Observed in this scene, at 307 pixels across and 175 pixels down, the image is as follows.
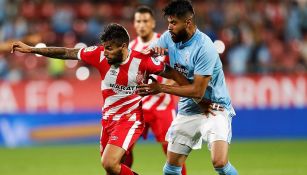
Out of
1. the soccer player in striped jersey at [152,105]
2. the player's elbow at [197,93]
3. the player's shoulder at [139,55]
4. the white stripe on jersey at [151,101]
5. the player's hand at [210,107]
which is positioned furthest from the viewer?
the white stripe on jersey at [151,101]

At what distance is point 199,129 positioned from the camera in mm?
7930

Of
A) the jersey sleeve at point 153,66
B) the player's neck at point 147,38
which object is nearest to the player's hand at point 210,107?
the jersey sleeve at point 153,66

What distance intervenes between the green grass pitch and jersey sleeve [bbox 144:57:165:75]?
351 cm

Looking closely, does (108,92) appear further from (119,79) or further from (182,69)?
(182,69)

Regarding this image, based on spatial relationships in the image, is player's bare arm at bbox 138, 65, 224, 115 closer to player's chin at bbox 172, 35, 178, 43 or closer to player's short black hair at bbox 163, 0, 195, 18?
player's chin at bbox 172, 35, 178, 43

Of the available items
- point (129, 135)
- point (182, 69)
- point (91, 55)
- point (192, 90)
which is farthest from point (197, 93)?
point (91, 55)

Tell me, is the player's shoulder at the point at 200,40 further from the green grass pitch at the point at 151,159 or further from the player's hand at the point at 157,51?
the green grass pitch at the point at 151,159

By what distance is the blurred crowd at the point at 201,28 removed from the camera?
15.5 metres

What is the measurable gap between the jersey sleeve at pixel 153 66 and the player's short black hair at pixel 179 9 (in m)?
0.54

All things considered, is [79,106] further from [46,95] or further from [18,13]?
[18,13]

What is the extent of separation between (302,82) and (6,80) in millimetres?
6505

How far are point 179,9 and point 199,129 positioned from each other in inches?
55.7

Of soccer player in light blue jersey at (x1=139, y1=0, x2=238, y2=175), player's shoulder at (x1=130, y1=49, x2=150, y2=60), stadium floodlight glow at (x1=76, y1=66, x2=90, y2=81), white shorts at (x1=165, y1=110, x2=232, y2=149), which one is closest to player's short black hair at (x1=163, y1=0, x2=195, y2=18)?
soccer player in light blue jersey at (x1=139, y1=0, x2=238, y2=175)

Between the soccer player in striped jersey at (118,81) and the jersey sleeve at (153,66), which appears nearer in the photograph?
the soccer player in striped jersey at (118,81)
